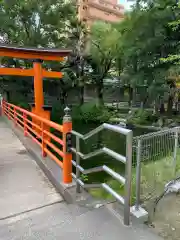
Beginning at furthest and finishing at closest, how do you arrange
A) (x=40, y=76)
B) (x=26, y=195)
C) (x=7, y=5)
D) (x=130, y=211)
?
(x=7, y=5) → (x=40, y=76) → (x=26, y=195) → (x=130, y=211)

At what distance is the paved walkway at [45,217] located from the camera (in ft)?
5.58

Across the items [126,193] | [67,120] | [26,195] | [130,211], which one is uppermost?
[67,120]

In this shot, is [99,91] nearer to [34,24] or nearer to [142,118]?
[142,118]

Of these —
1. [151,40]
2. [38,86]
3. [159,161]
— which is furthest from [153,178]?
[151,40]

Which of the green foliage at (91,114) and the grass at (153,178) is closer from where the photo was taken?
the grass at (153,178)

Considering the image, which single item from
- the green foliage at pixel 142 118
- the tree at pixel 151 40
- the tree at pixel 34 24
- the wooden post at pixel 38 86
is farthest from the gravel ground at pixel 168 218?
the tree at pixel 34 24

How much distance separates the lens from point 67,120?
7.74 ft

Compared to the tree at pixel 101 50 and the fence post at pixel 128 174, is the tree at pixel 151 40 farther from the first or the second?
the fence post at pixel 128 174

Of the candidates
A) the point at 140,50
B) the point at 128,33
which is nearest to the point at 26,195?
the point at 140,50

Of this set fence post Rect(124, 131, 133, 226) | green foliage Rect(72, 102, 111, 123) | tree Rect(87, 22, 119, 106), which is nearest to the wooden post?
fence post Rect(124, 131, 133, 226)

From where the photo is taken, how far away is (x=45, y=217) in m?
2.04

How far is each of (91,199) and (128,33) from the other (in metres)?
8.89

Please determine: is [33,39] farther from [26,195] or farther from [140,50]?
[26,195]

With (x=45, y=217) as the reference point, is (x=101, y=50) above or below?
above
